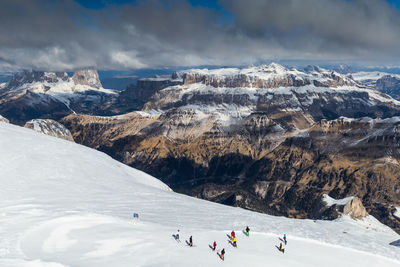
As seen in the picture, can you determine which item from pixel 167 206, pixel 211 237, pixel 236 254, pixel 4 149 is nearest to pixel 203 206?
pixel 167 206

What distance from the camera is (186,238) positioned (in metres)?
59.8

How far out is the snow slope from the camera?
166 feet

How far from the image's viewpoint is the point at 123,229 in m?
61.8

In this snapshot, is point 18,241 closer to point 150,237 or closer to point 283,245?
point 150,237

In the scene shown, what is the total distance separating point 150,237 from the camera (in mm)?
58281

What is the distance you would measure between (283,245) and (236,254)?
1305 cm

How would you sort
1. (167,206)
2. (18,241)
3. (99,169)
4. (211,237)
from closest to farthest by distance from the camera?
(18,241) → (211,237) → (167,206) → (99,169)

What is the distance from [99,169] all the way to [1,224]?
192 ft

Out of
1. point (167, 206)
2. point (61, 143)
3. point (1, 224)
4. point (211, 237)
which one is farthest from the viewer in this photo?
point (61, 143)

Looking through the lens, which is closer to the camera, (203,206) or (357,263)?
(357,263)

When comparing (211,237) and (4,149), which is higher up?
(4,149)

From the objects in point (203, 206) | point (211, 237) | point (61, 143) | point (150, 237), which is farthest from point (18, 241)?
point (61, 143)

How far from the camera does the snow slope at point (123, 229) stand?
5050 centimetres

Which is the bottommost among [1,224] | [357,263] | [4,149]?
[357,263]
